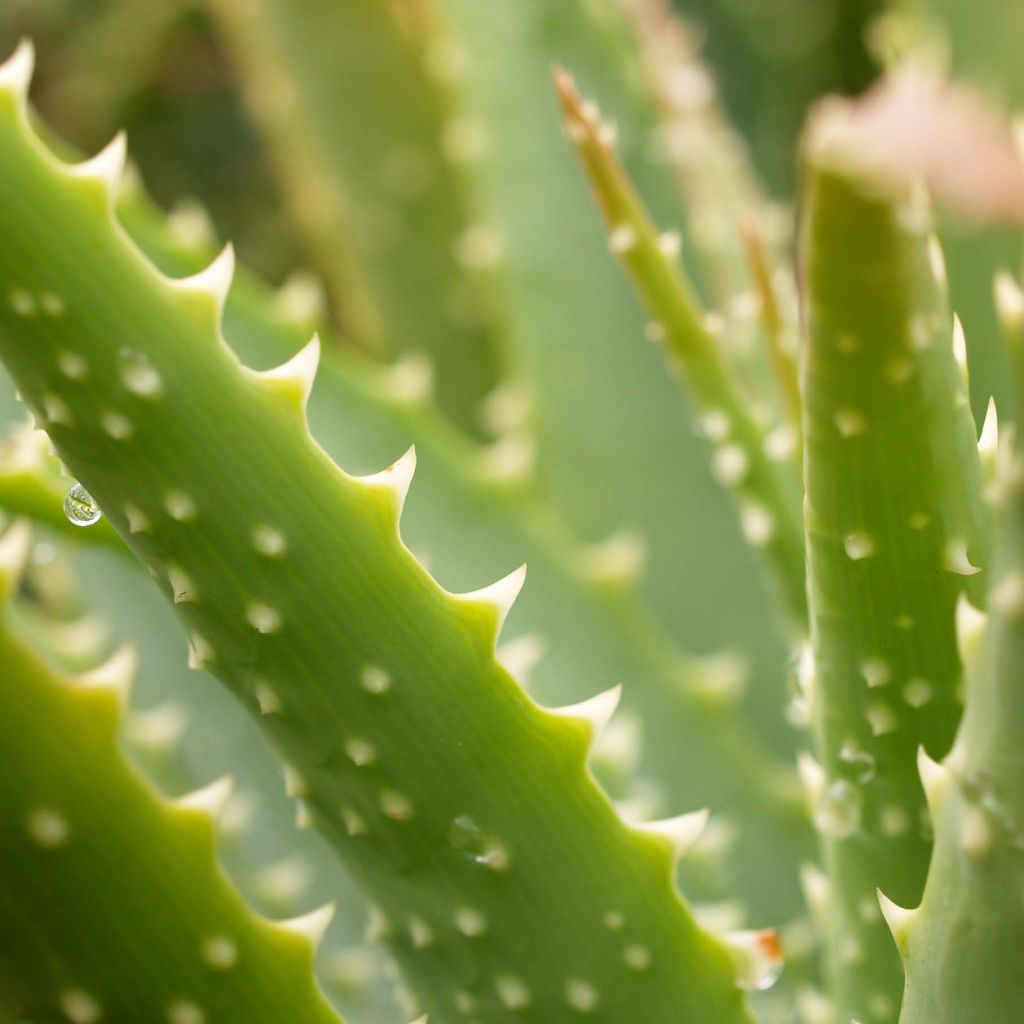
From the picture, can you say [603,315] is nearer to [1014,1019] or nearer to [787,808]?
[787,808]

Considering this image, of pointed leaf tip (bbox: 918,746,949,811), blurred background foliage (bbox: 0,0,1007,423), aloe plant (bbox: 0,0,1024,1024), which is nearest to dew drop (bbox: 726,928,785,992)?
aloe plant (bbox: 0,0,1024,1024)

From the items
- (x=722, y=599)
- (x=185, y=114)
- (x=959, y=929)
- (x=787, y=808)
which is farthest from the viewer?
(x=185, y=114)

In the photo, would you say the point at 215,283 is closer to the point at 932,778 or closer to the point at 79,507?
the point at 79,507

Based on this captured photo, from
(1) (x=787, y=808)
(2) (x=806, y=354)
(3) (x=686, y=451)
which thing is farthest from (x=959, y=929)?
(3) (x=686, y=451)

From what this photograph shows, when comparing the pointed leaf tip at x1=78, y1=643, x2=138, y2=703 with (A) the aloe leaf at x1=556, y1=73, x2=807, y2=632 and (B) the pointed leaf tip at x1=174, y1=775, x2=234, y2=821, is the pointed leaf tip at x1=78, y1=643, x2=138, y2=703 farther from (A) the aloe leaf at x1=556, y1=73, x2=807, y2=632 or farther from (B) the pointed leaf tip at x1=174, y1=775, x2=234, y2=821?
(A) the aloe leaf at x1=556, y1=73, x2=807, y2=632

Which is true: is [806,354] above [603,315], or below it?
below

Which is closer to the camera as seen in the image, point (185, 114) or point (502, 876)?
point (502, 876)

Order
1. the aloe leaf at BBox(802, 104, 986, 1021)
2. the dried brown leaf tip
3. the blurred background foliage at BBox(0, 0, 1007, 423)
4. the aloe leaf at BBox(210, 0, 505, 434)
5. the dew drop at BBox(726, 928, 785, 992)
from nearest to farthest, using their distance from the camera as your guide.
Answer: the dried brown leaf tip, the aloe leaf at BBox(802, 104, 986, 1021), the dew drop at BBox(726, 928, 785, 992), the aloe leaf at BBox(210, 0, 505, 434), the blurred background foliage at BBox(0, 0, 1007, 423)

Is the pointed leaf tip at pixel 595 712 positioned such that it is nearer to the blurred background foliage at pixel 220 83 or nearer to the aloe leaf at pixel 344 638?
the aloe leaf at pixel 344 638
